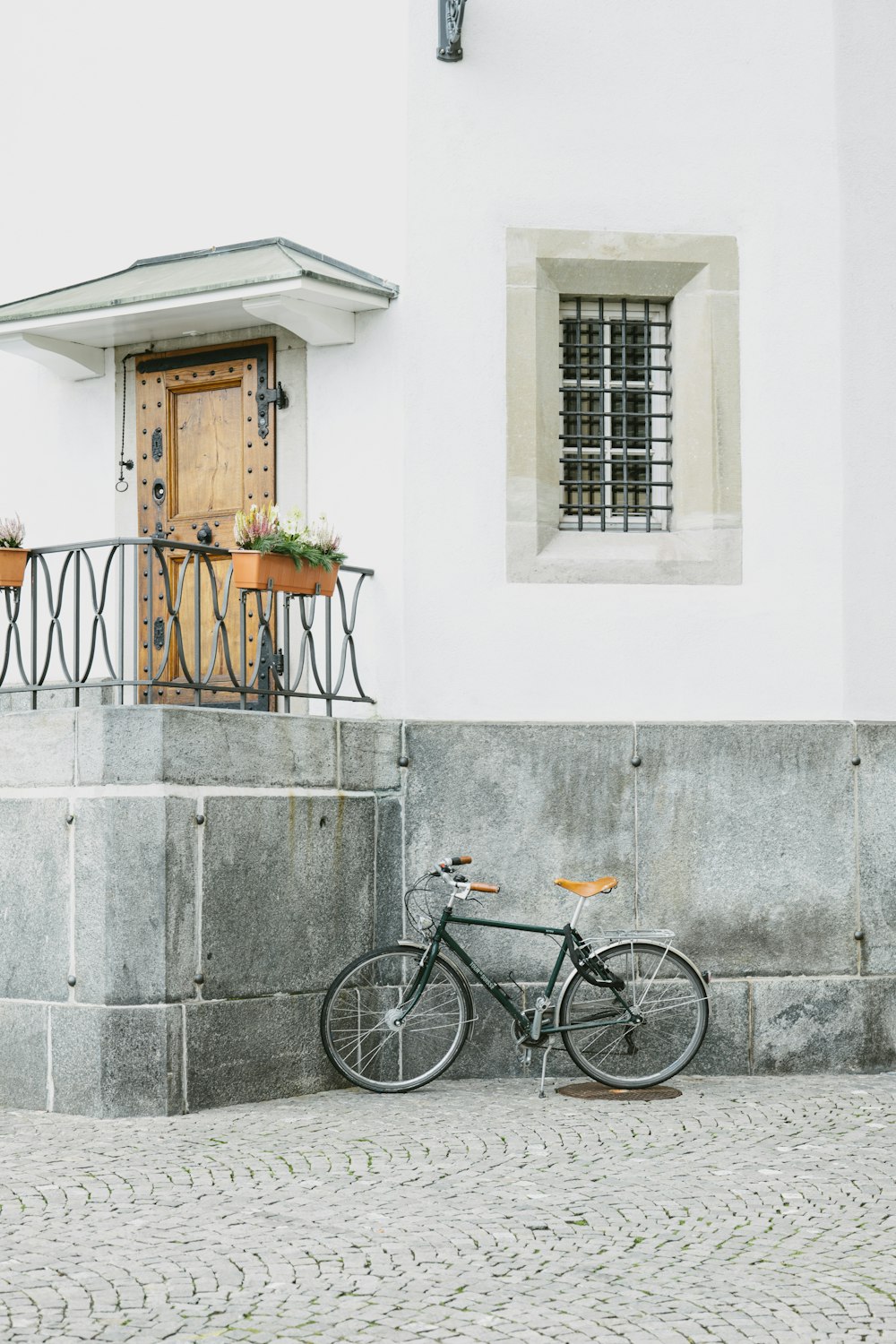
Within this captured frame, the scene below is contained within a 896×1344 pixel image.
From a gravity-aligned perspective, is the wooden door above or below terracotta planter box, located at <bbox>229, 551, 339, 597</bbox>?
above

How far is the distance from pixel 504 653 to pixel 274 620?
4.39 feet

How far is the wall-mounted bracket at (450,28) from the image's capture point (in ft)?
31.1

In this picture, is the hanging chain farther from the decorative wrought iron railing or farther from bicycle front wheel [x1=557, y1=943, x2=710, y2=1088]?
bicycle front wheel [x1=557, y1=943, x2=710, y2=1088]

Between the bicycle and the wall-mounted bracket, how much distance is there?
15.0ft

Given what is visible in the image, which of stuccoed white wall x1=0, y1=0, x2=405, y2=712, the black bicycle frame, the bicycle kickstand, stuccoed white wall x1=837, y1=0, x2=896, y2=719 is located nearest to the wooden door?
stuccoed white wall x1=0, y1=0, x2=405, y2=712

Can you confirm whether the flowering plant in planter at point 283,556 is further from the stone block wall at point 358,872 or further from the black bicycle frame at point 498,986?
the black bicycle frame at point 498,986

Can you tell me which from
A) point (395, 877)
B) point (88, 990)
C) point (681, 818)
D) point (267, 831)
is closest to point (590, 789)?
point (681, 818)

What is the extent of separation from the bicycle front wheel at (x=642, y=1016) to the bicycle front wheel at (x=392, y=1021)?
1.93ft

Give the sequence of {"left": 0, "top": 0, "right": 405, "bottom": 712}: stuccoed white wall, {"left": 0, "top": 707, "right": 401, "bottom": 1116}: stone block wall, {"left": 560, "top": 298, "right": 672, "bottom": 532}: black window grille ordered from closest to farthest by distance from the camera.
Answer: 1. {"left": 0, "top": 707, "right": 401, "bottom": 1116}: stone block wall
2. {"left": 0, "top": 0, "right": 405, "bottom": 712}: stuccoed white wall
3. {"left": 560, "top": 298, "right": 672, "bottom": 532}: black window grille

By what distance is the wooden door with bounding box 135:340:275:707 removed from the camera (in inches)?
400

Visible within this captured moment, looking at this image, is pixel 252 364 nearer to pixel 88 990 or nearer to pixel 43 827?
pixel 43 827

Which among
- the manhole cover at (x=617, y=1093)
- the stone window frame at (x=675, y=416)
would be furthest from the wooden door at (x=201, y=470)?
the manhole cover at (x=617, y=1093)

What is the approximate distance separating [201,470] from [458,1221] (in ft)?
18.7

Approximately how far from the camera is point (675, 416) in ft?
32.9
